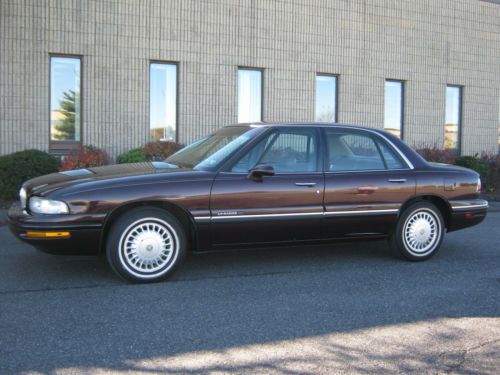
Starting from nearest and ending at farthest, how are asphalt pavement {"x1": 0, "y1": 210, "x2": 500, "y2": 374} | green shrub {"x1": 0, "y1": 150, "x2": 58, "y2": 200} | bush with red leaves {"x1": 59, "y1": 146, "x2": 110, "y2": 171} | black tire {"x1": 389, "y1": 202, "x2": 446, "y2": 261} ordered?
1. asphalt pavement {"x1": 0, "y1": 210, "x2": 500, "y2": 374}
2. black tire {"x1": 389, "y1": 202, "x2": 446, "y2": 261}
3. green shrub {"x1": 0, "y1": 150, "x2": 58, "y2": 200}
4. bush with red leaves {"x1": 59, "y1": 146, "x2": 110, "y2": 171}

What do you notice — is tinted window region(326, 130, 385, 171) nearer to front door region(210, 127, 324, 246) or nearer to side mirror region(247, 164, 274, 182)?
front door region(210, 127, 324, 246)

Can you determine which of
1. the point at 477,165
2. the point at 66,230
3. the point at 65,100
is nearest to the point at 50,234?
the point at 66,230

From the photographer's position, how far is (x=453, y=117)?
16156mm

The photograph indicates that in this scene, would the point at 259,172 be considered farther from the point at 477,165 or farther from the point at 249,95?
the point at 477,165

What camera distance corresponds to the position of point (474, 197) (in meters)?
6.73

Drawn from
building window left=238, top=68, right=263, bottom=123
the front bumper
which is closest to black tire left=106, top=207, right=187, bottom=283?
the front bumper

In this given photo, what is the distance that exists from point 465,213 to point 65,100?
334 inches

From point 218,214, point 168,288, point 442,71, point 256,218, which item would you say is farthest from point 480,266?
point 442,71

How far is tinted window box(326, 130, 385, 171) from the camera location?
6.12 meters

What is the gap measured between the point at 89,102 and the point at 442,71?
9331 millimetres

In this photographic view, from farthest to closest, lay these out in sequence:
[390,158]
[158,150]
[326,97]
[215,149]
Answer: [326,97] < [158,150] < [390,158] < [215,149]

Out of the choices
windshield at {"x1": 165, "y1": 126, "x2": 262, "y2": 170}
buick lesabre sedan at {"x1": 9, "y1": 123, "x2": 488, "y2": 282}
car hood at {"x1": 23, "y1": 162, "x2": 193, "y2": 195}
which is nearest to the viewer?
buick lesabre sedan at {"x1": 9, "y1": 123, "x2": 488, "y2": 282}

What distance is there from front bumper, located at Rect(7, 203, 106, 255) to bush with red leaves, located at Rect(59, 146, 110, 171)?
213 inches

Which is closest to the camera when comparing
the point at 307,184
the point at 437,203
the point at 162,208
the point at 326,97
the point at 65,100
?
the point at 162,208
